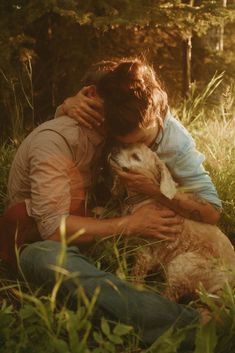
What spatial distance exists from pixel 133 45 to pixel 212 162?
5.64 ft

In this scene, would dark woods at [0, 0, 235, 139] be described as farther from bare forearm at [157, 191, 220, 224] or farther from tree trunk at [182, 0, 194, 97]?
bare forearm at [157, 191, 220, 224]

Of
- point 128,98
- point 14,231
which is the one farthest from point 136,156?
point 14,231

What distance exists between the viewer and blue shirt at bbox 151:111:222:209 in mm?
3137

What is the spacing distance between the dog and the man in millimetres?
93

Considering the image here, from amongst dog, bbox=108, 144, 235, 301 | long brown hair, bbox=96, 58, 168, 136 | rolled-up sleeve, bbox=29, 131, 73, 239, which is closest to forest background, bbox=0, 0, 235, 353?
dog, bbox=108, 144, 235, 301

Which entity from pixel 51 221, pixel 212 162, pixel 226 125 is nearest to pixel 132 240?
pixel 51 221

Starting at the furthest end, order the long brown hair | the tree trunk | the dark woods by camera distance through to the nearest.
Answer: the tree trunk → the dark woods → the long brown hair

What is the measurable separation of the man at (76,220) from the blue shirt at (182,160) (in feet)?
0.78

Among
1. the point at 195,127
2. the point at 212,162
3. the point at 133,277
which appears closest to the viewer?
the point at 133,277

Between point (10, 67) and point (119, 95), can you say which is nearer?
point (119, 95)

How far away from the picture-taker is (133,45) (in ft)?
16.7

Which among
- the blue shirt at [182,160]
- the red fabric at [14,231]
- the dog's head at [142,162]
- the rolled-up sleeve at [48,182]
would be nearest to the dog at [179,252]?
the dog's head at [142,162]

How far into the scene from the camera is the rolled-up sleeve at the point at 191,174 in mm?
3150

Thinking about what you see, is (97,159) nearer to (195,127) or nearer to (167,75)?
(195,127)
